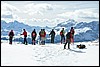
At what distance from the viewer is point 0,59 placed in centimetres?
2555

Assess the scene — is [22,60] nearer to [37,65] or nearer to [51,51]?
[37,65]

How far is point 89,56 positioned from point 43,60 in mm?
4935

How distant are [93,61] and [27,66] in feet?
19.9

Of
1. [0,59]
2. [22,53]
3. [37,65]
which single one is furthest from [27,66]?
[22,53]

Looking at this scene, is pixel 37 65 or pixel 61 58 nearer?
pixel 37 65

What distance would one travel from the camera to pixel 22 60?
26219 millimetres

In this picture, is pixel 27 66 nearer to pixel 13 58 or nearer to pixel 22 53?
pixel 13 58

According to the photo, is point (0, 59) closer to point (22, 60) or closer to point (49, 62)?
point (22, 60)

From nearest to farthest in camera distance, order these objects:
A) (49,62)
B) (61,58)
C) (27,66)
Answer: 1. (27,66)
2. (49,62)
3. (61,58)

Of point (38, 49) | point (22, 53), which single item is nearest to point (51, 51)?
point (38, 49)

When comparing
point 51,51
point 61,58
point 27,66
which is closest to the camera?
point 27,66

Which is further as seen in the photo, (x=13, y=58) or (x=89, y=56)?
(x=89, y=56)

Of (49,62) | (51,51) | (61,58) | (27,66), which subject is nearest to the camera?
(27,66)

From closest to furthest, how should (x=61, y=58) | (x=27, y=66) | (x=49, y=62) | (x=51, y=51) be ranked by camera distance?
(x=27, y=66)
(x=49, y=62)
(x=61, y=58)
(x=51, y=51)
